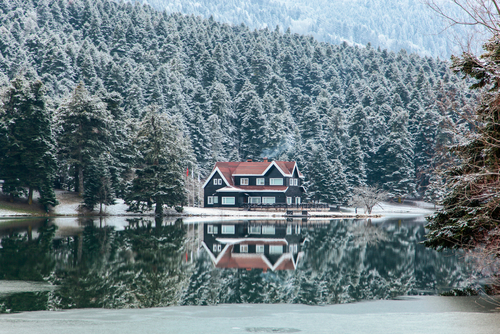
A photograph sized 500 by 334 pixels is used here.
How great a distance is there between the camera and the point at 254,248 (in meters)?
31.9

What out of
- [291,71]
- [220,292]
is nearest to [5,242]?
[220,292]

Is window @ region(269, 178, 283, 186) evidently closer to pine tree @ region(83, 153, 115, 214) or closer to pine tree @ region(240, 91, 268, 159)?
pine tree @ region(83, 153, 115, 214)

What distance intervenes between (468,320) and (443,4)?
738cm

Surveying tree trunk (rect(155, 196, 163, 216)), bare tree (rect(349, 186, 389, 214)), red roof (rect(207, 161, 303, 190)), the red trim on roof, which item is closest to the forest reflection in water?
tree trunk (rect(155, 196, 163, 216))

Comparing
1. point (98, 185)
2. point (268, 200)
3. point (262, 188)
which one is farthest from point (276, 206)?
point (98, 185)

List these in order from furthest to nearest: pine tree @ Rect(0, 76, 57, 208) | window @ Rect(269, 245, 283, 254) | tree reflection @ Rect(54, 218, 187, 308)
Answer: pine tree @ Rect(0, 76, 57, 208), window @ Rect(269, 245, 283, 254), tree reflection @ Rect(54, 218, 187, 308)

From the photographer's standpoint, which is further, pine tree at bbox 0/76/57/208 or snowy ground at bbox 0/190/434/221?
snowy ground at bbox 0/190/434/221

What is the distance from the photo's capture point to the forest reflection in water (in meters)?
17.7

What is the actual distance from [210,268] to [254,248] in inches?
316

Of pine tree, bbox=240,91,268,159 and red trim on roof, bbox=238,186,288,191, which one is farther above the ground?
pine tree, bbox=240,91,268,159

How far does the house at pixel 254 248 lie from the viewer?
85.8 ft

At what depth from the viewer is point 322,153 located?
8531 centimetres

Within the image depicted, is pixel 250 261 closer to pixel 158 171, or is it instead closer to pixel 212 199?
pixel 158 171

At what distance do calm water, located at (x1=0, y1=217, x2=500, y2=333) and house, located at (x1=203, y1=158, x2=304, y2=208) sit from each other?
3361 centimetres
